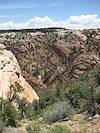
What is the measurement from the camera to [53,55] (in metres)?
93.4

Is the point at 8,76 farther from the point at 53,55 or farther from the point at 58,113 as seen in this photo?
the point at 53,55

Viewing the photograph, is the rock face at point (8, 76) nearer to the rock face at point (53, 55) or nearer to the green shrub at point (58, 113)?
the rock face at point (53, 55)

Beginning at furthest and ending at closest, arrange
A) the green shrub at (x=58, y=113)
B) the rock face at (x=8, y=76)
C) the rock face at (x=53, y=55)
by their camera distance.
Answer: the rock face at (x=53, y=55) → the rock face at (x=8, y=76) → the green shrub at (x=58, y=113)

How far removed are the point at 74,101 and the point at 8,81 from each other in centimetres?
2310

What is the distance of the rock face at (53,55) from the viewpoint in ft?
247

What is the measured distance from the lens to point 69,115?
23484 millimetres

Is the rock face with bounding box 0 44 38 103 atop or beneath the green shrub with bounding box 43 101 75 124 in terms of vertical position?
beneath

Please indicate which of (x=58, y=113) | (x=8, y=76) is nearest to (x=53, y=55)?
(x=8, y=76)

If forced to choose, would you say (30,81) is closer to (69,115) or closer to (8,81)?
(8,81)

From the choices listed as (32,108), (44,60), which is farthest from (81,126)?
(44,60)

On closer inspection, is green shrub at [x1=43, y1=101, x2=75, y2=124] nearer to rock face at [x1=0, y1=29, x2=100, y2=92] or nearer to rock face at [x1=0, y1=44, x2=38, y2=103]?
rock face at [x1=0, y1=44, x2=38, y2=103]

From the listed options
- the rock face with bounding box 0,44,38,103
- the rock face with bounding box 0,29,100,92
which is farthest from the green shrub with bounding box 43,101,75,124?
the rock face with bounding box 0,29,100,92

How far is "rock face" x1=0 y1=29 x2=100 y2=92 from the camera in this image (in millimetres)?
75250

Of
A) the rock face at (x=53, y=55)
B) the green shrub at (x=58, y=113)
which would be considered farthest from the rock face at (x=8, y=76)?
the green shrub at (x=58, y=113)
